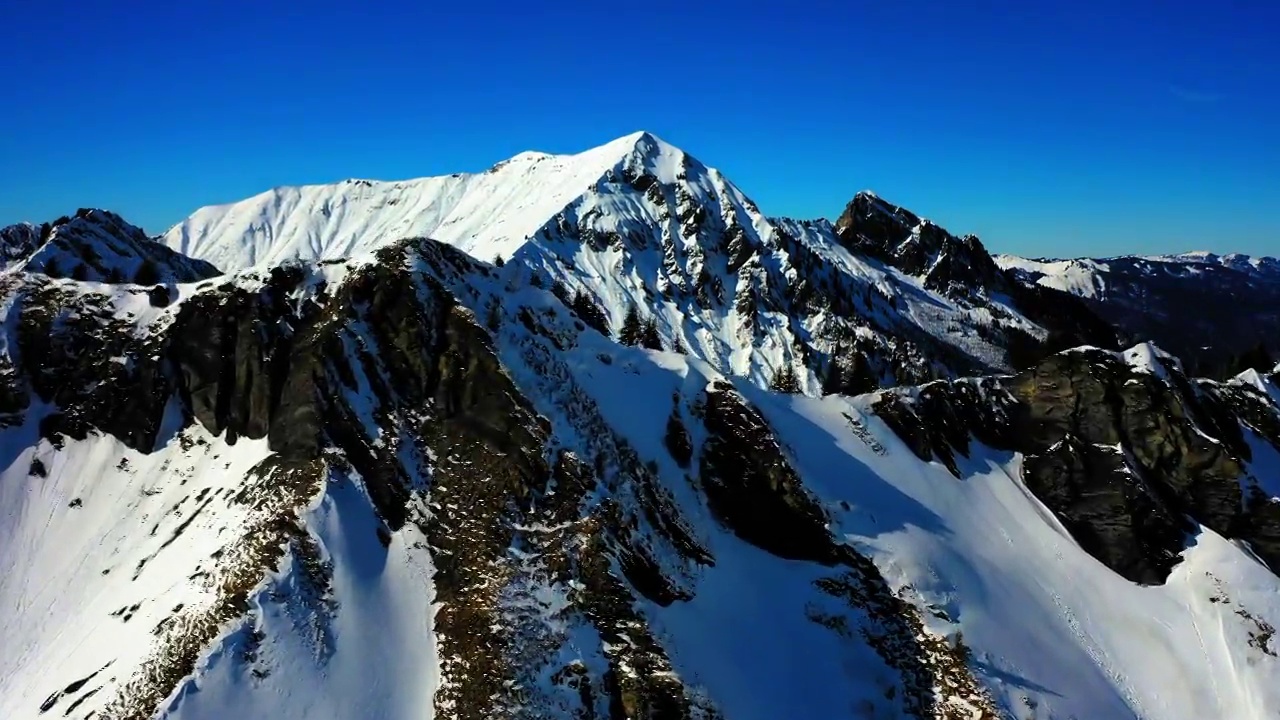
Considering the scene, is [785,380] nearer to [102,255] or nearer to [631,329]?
[631,329]

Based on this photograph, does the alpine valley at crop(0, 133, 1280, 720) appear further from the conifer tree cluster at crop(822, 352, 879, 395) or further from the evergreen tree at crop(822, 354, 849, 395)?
the evergreen tree at crop(822, 354, 849, 395)

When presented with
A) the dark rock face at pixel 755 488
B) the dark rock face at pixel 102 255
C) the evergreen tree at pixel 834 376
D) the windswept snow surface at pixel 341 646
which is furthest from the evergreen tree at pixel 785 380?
the windswept snow surface at pixel 341 646

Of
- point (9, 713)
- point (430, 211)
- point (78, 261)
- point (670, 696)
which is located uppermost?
point (430, 211)

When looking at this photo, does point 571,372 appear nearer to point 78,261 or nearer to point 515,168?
point 78,261

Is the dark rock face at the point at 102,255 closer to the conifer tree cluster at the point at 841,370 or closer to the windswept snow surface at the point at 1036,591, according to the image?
the windswept snow surface at the point at 1036,591

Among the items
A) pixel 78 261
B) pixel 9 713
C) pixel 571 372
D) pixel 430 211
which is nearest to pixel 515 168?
pixel 430 211

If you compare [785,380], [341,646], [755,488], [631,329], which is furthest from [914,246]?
[341,646]
